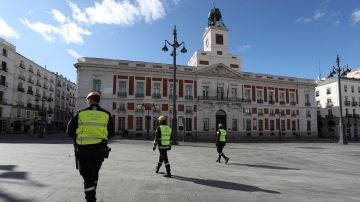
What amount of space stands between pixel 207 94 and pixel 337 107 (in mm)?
28673

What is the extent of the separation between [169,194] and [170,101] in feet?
116

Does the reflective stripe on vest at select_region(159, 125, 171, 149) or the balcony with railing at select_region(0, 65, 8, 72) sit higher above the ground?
the balcony with railing at select_region(0, 65, 8, 72)

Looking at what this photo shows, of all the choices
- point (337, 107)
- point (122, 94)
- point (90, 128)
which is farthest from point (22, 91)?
point (337, 107)

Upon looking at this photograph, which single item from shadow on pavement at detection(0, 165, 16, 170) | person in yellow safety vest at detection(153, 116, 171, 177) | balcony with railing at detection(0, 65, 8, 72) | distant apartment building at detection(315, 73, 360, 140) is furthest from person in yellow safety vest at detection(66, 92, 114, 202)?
distant apartment building at detection(315, 73, 360, 140)

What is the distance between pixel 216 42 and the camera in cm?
4622

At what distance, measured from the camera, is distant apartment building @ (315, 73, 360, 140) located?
5477 cm

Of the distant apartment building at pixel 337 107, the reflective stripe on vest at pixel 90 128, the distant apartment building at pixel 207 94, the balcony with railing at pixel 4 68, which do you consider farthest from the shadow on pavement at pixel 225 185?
the distant apartment building at pixel 337 107

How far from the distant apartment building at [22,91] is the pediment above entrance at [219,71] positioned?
77.2 feet

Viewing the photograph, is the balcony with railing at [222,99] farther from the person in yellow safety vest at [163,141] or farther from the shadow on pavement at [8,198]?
the shadow on pavement at [8,198]

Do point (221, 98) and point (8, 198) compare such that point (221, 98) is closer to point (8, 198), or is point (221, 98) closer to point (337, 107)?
point (337, 107)

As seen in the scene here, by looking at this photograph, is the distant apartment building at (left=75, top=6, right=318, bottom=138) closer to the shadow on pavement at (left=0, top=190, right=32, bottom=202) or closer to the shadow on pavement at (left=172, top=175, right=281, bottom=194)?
the shadow on pavement at (left=172, top=175, right=281, bottom=194)

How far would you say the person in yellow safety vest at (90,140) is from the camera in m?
4.31

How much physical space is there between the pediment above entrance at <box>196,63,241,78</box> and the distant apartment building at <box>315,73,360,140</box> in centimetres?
2416

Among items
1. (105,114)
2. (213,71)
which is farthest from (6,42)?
(105,114)
